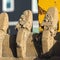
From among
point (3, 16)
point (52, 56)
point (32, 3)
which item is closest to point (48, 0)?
point (3, 16)

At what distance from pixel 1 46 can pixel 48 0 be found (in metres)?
3.92

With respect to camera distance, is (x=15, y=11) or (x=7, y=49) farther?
(x=15, y=11)

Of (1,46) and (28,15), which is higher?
(28,15)

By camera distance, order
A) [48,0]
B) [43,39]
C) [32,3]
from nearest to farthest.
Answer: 1. [43,39]
2. [48,0]
3. [32,3]

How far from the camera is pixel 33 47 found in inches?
669

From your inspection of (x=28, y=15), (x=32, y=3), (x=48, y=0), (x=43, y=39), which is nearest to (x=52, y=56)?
(x=43, y=39)

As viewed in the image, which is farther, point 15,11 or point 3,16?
point 15,11

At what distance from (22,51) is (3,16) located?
1.67 meters

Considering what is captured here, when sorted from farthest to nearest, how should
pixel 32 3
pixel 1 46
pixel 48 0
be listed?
1. pixel 32 3
2. pixel 48 0
3. pixel 1 46

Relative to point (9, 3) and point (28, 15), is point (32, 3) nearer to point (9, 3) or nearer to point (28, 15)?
point (9, 3)

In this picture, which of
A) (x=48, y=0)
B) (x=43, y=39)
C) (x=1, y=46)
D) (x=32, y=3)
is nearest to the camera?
(x=43, y=39)

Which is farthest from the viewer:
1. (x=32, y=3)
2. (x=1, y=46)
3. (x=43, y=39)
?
(x=32, y=3)

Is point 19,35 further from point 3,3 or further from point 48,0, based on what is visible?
point 3,3

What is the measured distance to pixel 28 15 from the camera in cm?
1719
